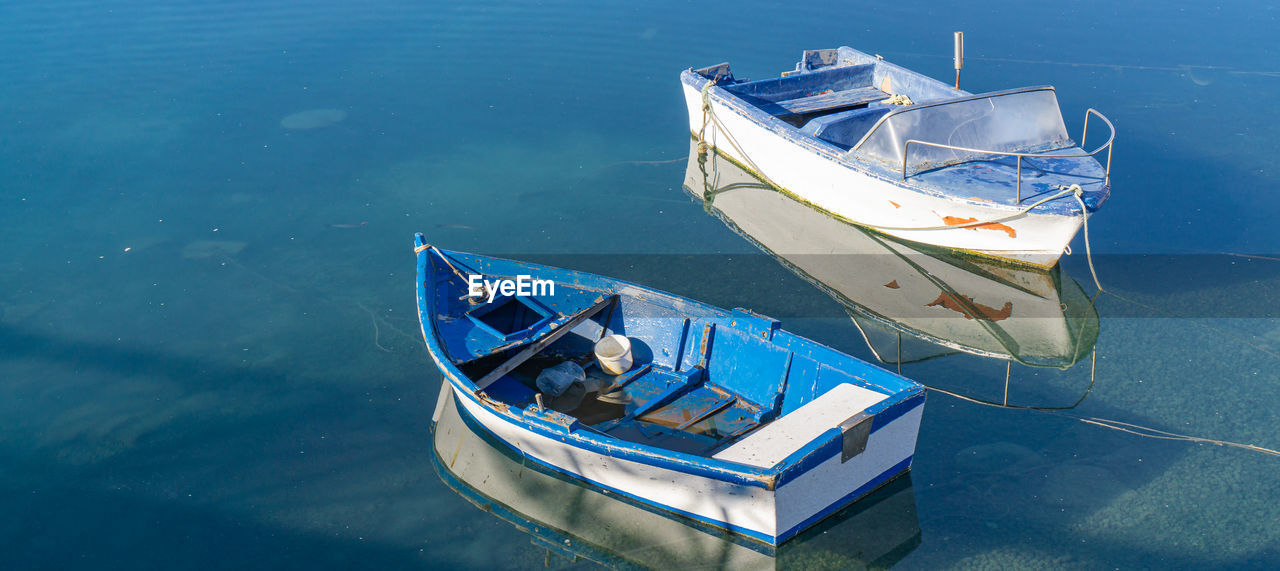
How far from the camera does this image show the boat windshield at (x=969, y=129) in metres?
12.3

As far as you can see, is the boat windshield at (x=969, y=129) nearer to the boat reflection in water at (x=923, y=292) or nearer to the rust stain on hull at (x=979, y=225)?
the rust stain on hull at (x=979, y=225)

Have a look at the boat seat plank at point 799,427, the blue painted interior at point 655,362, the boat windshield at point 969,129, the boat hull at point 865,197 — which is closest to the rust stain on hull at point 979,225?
the boat hull at point 865,197

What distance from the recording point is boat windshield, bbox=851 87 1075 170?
12.3 metres

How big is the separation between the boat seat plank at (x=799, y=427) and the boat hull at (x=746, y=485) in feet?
0.73

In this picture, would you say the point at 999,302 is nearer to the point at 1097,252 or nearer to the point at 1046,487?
the point at 1097,252

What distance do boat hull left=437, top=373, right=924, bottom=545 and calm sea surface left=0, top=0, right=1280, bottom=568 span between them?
0.48 meters

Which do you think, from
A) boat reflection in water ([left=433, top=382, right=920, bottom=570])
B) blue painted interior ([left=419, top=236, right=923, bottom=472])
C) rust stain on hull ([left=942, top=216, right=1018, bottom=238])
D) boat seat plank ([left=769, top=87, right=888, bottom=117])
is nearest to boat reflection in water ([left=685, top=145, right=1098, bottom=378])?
rust stain on hull ([left=942, top=216, right=1018, bottom=238])

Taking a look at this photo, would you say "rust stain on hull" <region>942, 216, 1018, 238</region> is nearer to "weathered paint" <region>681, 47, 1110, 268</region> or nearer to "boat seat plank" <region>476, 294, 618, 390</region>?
"weathered paint" <region>681, 47, 1110, 268</region>

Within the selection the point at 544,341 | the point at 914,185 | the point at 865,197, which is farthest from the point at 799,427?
the point at 865,197

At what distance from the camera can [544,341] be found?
9.54 metres

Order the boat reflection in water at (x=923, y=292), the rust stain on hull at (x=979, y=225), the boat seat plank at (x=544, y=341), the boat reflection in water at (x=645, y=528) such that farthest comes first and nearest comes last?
1. the rust stain on hull at (x=979, y=225)
2. the boat reflection in water at (x=923, y=292)
3. the boat seat plank at (x=544, y=341)
4. the boat reflection in water at (x=645, y=528)

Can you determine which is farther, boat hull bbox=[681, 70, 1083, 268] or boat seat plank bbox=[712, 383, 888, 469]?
boat hull bbox=[681, 70, 1083, 268]

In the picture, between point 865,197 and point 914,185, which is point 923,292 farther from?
point 865,197

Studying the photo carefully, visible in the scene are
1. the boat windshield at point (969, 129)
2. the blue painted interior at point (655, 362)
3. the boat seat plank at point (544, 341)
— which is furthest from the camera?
the boat windshield at point (969, 129)
